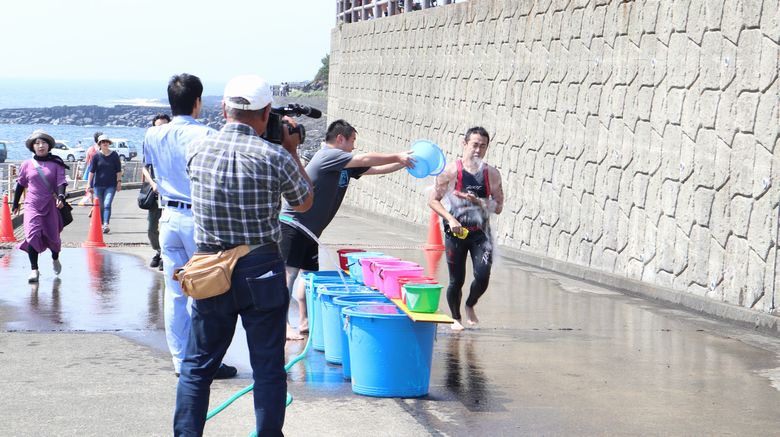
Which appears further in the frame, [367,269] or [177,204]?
[367,269]

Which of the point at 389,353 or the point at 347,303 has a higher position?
the point at 347,303

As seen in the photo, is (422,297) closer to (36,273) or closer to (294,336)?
(294,336)

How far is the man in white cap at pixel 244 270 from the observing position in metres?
5.20

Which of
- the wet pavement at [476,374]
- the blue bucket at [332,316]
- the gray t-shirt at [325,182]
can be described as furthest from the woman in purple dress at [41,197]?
the blue bucket at [332,316]

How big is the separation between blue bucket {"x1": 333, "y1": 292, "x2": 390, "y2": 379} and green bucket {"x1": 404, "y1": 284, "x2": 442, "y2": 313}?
62 cm

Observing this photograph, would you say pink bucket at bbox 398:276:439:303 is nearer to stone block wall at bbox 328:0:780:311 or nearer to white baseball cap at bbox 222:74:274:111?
white baseball cap at bbox 222:74:274:111

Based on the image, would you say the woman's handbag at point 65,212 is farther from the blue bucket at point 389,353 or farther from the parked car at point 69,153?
the parked car at point 69,153

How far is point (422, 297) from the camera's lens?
6.65 metres

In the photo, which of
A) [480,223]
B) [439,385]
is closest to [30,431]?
[439,385]

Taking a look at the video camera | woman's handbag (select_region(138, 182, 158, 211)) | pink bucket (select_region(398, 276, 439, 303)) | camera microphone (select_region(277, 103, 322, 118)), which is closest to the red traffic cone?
woman's handbag (select_region(138, 182, 158, 211))

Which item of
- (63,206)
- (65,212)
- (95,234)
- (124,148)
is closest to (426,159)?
(63,206)

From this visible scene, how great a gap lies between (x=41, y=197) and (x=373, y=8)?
18.6 meters

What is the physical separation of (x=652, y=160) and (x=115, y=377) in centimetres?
768

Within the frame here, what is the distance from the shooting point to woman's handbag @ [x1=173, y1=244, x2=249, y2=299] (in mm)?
5148
